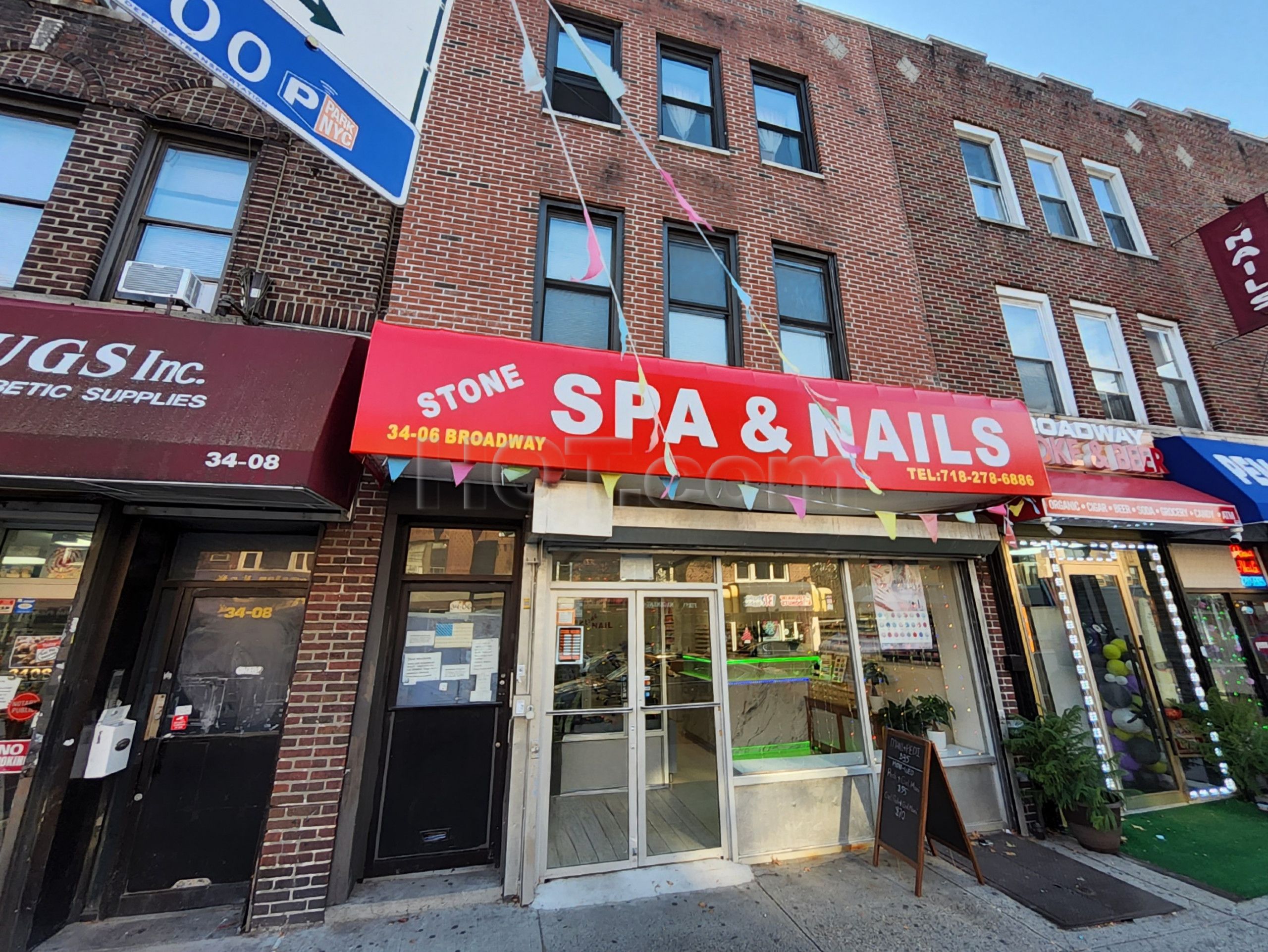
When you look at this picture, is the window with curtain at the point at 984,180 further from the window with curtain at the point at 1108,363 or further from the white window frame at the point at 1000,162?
the window with curtain at the point at 1108,363

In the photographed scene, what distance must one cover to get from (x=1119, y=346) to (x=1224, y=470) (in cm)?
247

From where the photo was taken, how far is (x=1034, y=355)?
7.71m

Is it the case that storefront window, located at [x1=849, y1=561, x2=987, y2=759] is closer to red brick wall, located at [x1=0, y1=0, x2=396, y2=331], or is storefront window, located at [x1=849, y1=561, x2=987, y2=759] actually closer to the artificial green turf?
the artificial green turf

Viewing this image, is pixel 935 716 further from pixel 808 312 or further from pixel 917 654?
pixel 808 312

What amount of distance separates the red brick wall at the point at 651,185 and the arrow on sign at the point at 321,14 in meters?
2.60

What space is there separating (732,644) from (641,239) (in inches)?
182

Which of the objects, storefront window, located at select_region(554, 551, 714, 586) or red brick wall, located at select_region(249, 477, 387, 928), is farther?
storefront window, located at select_region(554, 551, 714, 586)

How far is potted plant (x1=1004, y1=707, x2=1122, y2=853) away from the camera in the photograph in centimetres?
498

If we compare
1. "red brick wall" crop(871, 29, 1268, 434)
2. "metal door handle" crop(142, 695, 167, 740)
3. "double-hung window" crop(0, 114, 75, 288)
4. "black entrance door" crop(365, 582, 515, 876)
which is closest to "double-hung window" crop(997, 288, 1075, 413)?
"red brick wall" crop(871, 29, 1268, 434)

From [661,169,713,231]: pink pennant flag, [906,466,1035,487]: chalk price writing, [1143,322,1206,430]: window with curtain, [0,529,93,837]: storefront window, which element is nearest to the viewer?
[661,169,713,231]: pink pennant flag

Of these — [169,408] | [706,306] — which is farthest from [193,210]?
[706,306]

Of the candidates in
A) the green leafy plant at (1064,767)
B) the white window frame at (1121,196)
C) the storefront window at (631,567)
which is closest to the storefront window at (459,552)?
the storefront window at (631,567)

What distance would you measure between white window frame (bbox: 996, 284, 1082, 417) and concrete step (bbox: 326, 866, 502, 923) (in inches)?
344

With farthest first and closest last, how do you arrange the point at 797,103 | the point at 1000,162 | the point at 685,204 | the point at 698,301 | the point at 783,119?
the point at 1000,162
the point at 797,103
the point at 783,119
the point at 698,301
the point at 685,204
